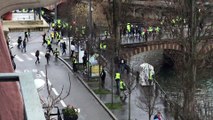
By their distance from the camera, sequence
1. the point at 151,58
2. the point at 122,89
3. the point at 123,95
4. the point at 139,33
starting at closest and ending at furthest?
1. the point at 123,95
2. the point at 122,89
3. the point at 139,33
4. the point at 151,58

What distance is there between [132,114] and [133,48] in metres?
24.5

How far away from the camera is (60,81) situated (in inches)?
1631

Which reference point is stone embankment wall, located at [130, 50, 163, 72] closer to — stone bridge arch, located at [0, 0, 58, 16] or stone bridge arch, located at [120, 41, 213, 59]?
stone bridge arch, located at [120, 41, 213, 59]

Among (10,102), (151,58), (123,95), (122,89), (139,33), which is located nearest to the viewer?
(10,102)

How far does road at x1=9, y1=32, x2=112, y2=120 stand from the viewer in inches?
1282

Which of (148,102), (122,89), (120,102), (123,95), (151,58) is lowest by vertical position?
(151,58)

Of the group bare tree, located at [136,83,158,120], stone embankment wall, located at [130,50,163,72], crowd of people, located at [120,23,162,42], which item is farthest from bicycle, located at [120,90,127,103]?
stone embankment wall, located at [130,50,163,72]

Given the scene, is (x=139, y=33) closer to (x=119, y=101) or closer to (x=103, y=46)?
Answer: (x=103, y=46)

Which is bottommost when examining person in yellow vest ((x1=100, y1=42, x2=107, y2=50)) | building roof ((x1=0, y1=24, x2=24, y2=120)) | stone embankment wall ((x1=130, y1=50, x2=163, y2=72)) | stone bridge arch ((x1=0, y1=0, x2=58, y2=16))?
stone embankment wall ((x1=130, y1=50, x2=163, y2=72))

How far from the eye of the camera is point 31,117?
2.74 m

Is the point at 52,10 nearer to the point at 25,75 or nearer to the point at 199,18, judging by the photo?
the point at 199,18

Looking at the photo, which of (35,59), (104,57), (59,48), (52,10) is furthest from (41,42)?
(52,10)

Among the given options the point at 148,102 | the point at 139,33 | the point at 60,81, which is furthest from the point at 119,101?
the point at 139,33

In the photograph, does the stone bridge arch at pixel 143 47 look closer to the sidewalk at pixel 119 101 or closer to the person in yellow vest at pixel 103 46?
the person in yellow vest at pixel 103 46
